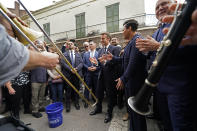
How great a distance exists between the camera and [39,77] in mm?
3479

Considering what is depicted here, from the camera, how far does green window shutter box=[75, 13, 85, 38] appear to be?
13956 mm

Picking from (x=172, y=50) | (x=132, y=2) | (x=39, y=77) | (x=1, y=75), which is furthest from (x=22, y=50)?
(x=132, y=2)

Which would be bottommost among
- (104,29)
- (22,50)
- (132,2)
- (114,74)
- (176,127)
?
(176,127)

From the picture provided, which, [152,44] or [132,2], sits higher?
[132,2]

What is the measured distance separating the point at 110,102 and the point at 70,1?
592 inches

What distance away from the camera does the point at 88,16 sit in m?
13.5

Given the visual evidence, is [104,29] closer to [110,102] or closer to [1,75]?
[110,102]

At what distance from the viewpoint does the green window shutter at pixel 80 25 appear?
1396 cm

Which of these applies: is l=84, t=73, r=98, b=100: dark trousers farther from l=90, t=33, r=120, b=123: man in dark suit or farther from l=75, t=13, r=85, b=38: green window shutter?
l=75, t=13, r=85, b=38: green window shutter

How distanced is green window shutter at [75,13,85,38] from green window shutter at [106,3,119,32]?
338 centimetres

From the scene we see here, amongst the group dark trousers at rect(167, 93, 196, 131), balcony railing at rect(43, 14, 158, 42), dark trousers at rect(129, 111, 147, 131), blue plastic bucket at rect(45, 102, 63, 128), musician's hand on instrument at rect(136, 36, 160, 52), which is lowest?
blue plastic bucket at rect(45, 102, 63, 128)

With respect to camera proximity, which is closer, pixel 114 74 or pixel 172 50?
pixel 172 50

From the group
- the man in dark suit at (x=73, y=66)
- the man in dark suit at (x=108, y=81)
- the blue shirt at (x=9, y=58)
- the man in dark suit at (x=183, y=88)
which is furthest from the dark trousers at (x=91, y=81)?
the blue shirt at (x=9, y=58)

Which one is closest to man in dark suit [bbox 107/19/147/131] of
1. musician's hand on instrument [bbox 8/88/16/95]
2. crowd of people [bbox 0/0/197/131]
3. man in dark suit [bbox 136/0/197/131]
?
crowd of people [bbox 0/0/197/131]
